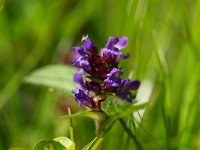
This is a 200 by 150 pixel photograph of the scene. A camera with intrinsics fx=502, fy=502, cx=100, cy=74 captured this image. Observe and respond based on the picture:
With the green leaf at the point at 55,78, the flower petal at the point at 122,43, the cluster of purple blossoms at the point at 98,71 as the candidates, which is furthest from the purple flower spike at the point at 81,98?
the green leaf at the point at 55,78

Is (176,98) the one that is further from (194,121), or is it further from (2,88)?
(2,88)

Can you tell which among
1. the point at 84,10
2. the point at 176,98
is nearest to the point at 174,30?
the point at 176,98

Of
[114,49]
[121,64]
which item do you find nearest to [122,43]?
[114,49]

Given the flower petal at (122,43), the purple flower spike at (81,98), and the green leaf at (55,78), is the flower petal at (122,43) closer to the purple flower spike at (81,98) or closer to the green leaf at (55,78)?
the purple flower spike at (81,98)

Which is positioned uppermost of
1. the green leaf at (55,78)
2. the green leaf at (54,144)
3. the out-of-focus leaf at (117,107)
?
the green leaf at (55,78)

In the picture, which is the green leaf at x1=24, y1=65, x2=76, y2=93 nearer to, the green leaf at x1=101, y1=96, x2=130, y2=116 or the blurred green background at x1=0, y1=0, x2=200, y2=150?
the blurred green background at x1=0, y1=0, x2=200, y2=150

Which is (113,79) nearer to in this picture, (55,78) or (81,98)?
(81,98)

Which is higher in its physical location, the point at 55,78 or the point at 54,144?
the point at 55,78
